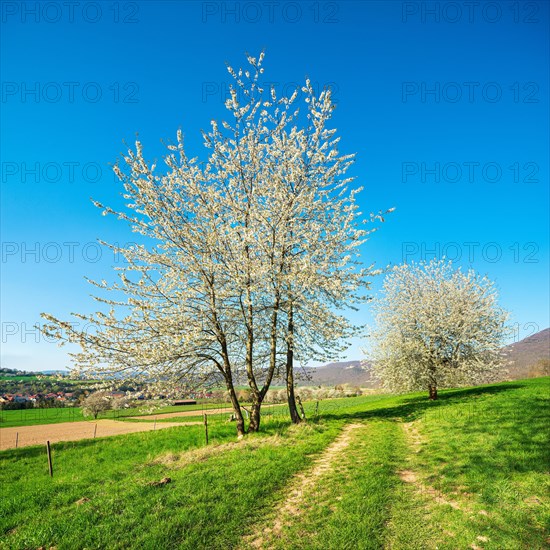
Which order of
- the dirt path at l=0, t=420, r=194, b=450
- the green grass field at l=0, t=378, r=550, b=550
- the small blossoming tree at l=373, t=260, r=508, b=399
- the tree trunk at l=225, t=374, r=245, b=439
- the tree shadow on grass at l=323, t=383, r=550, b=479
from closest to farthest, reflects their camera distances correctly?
the green grass field at l=0, t=378, r=550, b=550 → the tree shadow on grass at l=323, t=383, r=550, b=479 → the tree trunk at l=225, t=374, r=245, b=439 → the small blossoming tree at l=373, t=260, r=508, b=399 → the dirt path at l=0, t=420, r=194, b=450

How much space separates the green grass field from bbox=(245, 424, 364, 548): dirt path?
36 millimetres

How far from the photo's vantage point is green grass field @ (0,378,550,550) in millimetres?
6812

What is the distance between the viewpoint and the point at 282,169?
18.7 m

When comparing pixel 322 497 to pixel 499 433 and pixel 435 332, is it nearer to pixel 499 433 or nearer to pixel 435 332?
pixel 499 433

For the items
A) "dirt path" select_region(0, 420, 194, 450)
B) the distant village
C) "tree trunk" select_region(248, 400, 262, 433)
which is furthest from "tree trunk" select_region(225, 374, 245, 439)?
"dirt path" select_region(0, 420, 194, 450)

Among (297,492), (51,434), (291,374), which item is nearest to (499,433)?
(297,492)

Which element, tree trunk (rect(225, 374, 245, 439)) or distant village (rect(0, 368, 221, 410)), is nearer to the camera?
distant village (rect(0, 368, 221, 410))

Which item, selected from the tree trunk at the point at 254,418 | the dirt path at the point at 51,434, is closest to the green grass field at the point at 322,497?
the tree trunk at the point at 254,418

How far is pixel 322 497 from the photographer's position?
8.56 metres

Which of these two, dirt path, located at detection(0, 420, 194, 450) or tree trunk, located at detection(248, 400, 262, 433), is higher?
tree trunk, located at detection(248, 400, 262, 433)

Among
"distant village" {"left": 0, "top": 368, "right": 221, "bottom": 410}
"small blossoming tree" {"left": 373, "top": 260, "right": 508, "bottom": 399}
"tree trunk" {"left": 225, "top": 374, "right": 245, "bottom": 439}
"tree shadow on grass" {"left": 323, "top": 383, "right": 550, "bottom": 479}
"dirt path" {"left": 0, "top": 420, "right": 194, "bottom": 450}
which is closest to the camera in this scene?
"tree shadow on grass" {"left": 323, "top": 383, "right": 550, "bottom": 479}

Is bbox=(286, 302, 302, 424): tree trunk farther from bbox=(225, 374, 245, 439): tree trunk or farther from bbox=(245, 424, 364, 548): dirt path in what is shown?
bbox=(245, 424, 364, 548): dirt path

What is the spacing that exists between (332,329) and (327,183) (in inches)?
324

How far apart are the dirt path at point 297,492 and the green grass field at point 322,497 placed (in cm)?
4
